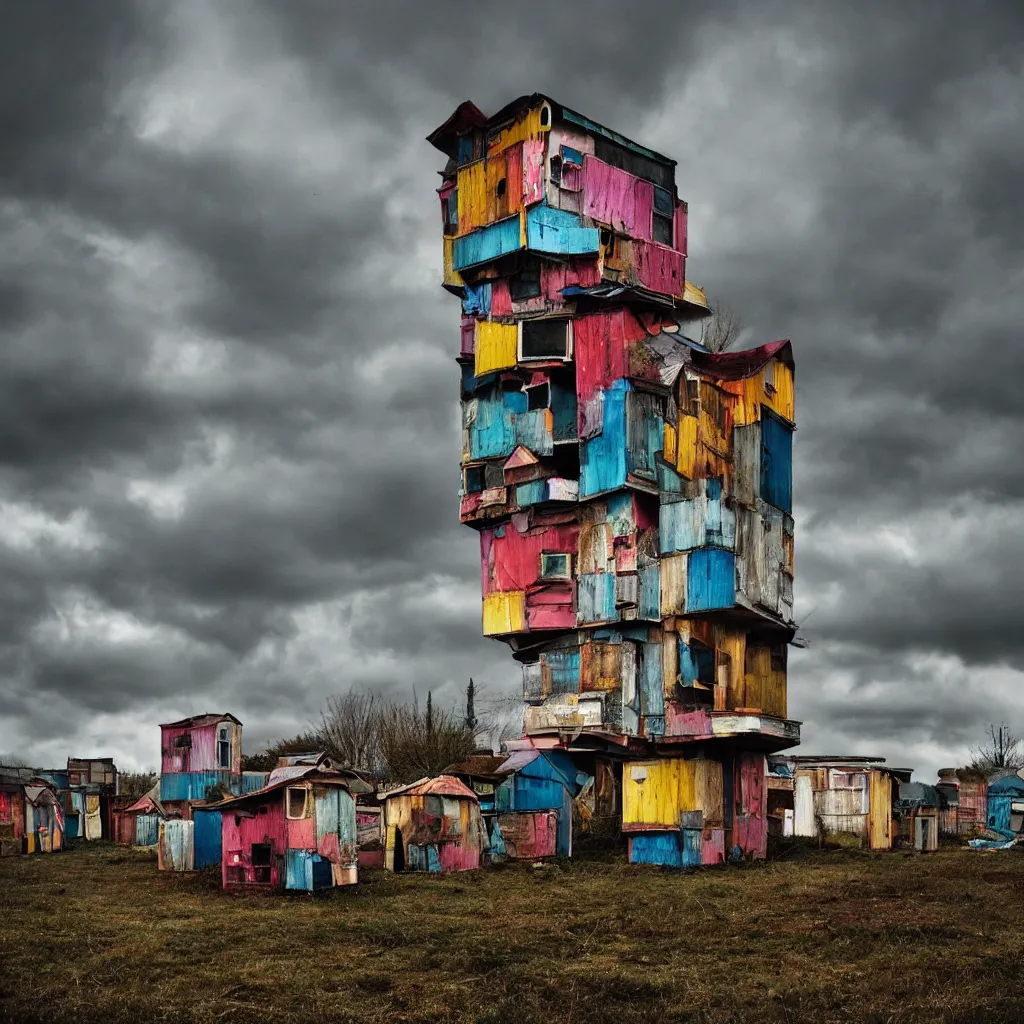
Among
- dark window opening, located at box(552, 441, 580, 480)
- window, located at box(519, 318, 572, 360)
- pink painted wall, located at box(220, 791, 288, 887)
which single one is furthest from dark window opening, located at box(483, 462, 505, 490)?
pink painted wall, located at box(220, 791, 288, 887)

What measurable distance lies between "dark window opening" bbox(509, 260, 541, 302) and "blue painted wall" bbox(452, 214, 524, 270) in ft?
3.85

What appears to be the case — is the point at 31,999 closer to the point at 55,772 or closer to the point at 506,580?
the point at 506,580

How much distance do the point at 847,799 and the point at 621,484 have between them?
641 inches

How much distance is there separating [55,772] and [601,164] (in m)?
37.5

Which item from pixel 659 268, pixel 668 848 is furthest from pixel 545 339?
pixel 668 848

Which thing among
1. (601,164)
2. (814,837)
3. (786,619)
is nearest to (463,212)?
(601,164)

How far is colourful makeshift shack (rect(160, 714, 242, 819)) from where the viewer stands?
51.5m

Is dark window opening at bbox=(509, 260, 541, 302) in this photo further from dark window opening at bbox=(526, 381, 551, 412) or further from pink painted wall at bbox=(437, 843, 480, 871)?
pink painted wall at bbox=(437, 843, 480, 871)

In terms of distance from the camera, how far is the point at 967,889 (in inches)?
1303

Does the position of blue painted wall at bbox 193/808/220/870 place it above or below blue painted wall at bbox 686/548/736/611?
below

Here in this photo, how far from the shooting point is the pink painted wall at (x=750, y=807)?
45.2m

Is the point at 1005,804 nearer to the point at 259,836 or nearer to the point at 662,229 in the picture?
the point at 662,229

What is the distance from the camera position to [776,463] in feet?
159

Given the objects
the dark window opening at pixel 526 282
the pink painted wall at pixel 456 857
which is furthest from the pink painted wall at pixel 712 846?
the dark window opening at pixel 526 282
